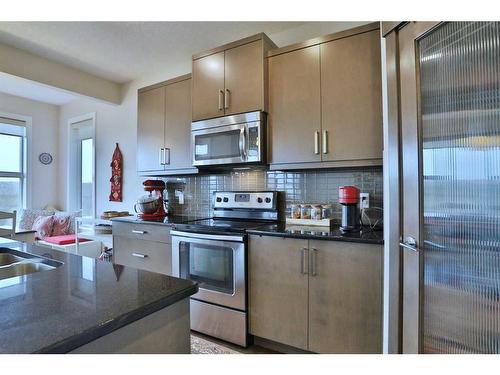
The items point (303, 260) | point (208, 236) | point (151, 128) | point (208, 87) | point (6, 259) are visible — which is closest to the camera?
point (6, 259)

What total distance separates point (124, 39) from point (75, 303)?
2707 millimetres

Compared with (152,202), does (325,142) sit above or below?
above

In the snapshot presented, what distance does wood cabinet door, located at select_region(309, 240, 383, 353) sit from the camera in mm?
1580

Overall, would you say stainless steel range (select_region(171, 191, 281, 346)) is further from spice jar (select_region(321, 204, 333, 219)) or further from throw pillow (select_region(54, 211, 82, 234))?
throw pillow (select_region(54, 211, 82, 234))

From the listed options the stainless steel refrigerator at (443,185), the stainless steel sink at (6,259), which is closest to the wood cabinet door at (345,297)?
the stainless steel refrigerator at (443,185)

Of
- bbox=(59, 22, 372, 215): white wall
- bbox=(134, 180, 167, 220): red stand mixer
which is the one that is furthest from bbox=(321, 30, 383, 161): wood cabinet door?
bbox=(134, 180, 167, 220): red stand mixer

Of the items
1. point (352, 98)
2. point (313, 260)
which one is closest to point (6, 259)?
point (313, 260)

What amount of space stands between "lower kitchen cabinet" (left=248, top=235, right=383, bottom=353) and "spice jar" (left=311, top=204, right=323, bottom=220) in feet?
1.32

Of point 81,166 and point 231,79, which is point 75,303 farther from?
point 81,166

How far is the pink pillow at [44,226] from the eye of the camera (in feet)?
13.3

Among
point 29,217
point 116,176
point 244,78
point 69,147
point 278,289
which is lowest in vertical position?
point 278,289

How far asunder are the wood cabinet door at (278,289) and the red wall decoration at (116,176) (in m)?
2.54

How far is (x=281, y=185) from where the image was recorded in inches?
98.7

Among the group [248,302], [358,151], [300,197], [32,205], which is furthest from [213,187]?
A: [32,205]
